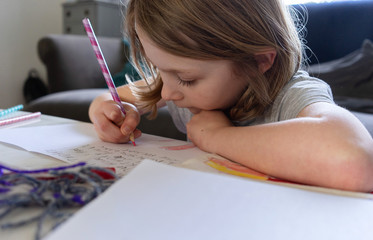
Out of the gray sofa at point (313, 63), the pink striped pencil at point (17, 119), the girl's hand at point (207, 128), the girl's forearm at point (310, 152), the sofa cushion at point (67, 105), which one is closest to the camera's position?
the girl's forearm at point (310, 152)

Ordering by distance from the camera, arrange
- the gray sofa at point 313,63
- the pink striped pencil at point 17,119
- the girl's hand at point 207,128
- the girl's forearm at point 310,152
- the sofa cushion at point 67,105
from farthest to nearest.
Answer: the sofa cushion at point 67,105 < the gray sofa at point 313,63 < the pink striped pencil at point 17,119 < the girl's hand at point 207,128 < the girl's forearm at point 310,152

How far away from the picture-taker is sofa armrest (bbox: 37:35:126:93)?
1836mm

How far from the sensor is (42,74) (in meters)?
3.16

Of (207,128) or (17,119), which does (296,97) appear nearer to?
→ (207,128)

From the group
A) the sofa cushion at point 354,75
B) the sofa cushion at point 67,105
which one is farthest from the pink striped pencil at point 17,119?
the sofa cushion at point 354,75

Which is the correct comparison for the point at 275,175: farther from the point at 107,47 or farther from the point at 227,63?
the point at 107,47

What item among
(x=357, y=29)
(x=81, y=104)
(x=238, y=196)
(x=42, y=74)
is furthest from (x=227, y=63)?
(x=42, y=74)

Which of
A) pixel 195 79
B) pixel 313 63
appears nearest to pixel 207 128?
pixel 195 79

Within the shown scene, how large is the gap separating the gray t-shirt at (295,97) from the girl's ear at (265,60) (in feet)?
0.20

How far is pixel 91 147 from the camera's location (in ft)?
1.84

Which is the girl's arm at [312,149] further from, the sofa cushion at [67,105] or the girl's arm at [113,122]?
the sofa cushion at [67,105]

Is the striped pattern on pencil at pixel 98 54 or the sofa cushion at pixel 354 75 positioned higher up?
the striped pattern on pencil at pixel 98 54

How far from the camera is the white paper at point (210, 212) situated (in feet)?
0.82

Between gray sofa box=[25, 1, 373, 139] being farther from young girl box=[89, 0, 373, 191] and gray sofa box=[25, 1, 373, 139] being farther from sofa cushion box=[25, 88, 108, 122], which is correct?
young girl box=[89, 0, 373, 191]
